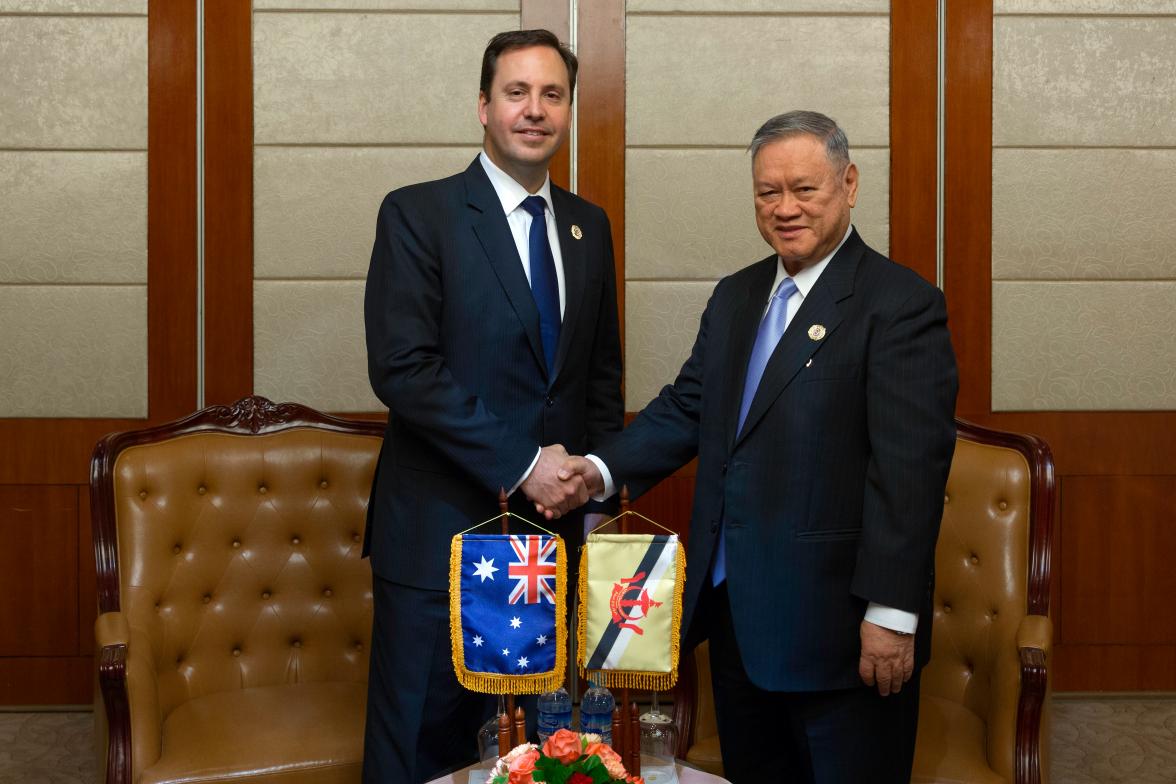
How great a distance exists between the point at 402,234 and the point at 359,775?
1.22 metres

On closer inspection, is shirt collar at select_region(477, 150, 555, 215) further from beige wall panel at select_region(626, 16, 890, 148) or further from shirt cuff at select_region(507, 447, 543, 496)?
beige wall panel at select_region(626, 16, 890, 148)

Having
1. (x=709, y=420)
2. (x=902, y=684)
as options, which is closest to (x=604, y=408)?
(x=709, y=420)

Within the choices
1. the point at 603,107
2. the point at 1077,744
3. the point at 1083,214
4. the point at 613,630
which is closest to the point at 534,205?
the point at 613,630

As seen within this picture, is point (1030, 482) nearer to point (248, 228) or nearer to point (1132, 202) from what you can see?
point (1132, 202)

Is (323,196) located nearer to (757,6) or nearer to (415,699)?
(757,6)

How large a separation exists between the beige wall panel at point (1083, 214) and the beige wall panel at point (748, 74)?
1.78 feet

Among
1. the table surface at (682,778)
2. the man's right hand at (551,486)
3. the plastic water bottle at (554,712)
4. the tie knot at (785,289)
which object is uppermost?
the tie knot at (785,289)

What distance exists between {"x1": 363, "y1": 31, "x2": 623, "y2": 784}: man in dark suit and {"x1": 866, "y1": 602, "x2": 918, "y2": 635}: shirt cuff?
2.14 ft

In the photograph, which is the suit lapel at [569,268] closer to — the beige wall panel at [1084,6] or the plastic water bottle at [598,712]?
the plastic water bottle at [598,712]

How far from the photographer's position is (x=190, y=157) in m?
3.52

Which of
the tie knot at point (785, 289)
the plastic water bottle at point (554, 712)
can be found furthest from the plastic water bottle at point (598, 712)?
the tie knot at point (785, 289)

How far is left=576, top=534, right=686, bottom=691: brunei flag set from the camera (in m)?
Result: 1.93

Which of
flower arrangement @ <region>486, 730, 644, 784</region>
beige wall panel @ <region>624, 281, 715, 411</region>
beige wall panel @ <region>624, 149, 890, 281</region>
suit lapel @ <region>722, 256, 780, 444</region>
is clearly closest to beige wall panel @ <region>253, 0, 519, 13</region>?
beige wall panel @ <region>624, 149, 890, 281</region>

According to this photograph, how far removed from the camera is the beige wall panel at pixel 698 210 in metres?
3.61
